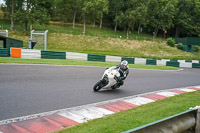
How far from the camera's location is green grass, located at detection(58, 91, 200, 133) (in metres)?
4.98

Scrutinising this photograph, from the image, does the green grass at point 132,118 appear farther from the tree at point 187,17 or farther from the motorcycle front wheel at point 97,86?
the tree at point 187,17

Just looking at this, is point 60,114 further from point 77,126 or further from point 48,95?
point 48,95

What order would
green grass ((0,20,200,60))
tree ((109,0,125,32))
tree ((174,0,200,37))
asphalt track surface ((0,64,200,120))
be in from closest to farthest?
asphalt track surface ((0,64,200,120))
green grass ((0,20,200,60))
tree ((109,0,125,32))
tree ((174,0,200,37))

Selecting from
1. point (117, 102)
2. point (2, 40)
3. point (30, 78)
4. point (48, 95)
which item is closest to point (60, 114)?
point (48, 95)

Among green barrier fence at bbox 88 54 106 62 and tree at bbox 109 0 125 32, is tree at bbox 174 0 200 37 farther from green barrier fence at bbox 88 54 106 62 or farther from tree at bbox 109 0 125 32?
green barrier fence at bbox 88 54 106 62

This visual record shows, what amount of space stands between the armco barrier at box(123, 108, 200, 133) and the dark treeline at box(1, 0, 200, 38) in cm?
4293

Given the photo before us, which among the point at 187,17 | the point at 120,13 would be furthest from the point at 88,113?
the point at 187,17

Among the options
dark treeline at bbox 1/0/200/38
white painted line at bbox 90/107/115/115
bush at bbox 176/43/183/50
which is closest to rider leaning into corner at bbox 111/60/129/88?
white painted line at bbox 90/107/115/115

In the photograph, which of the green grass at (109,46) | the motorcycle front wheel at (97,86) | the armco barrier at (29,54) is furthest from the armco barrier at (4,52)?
the green grass at (109,46)

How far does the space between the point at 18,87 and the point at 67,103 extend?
2.49 meters

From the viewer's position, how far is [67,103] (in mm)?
7250

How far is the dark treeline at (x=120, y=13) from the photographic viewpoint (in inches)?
1876

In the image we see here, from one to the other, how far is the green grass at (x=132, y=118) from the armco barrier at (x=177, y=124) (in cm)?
132

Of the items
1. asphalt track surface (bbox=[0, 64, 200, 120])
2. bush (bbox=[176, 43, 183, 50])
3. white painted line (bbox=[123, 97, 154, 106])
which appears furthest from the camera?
bush (bbox=[176, 43, 183, 50])
